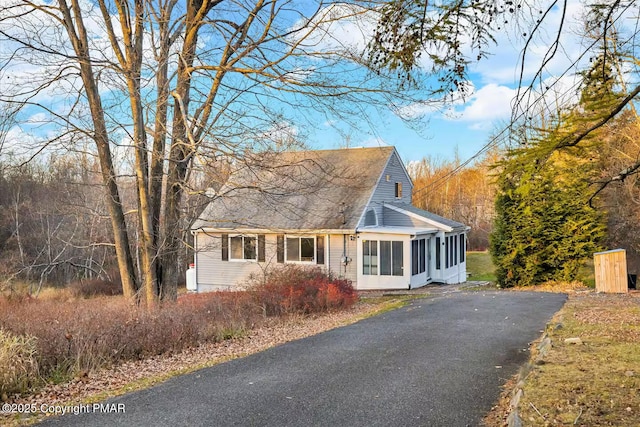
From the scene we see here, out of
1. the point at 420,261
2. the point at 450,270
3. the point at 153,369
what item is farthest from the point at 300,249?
the point at 153,369

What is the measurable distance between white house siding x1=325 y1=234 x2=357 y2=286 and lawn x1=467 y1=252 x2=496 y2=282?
1063cm

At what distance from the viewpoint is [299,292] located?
12852mm

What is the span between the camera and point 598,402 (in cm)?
479

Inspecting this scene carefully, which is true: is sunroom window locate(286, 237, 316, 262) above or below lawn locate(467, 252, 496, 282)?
above

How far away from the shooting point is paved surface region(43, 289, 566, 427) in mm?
4969

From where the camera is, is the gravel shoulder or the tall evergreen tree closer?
the gravel shoulder

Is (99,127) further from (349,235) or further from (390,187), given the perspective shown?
(390,187)

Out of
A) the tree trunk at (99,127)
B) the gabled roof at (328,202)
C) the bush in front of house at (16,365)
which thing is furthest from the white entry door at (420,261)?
the bush in front of house at (16,365)

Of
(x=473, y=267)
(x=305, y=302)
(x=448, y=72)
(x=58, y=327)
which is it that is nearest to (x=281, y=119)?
(x=305, y=302)

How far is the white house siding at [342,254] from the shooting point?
20.3 meters

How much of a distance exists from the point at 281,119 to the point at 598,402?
780 cm

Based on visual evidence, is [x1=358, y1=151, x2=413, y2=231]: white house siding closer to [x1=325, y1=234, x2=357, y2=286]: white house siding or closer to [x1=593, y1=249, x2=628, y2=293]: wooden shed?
[x1=325, y1=234, x2=357, y2=286]: white house siding

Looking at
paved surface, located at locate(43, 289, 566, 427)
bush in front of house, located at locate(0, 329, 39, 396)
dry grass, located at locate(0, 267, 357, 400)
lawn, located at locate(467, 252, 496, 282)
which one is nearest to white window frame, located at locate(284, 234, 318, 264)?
dry grass, located at locate(0, 267, 357, 400)

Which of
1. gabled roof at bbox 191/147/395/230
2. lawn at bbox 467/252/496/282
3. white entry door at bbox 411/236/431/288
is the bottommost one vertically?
lawn at bbox 467/252/496/282
